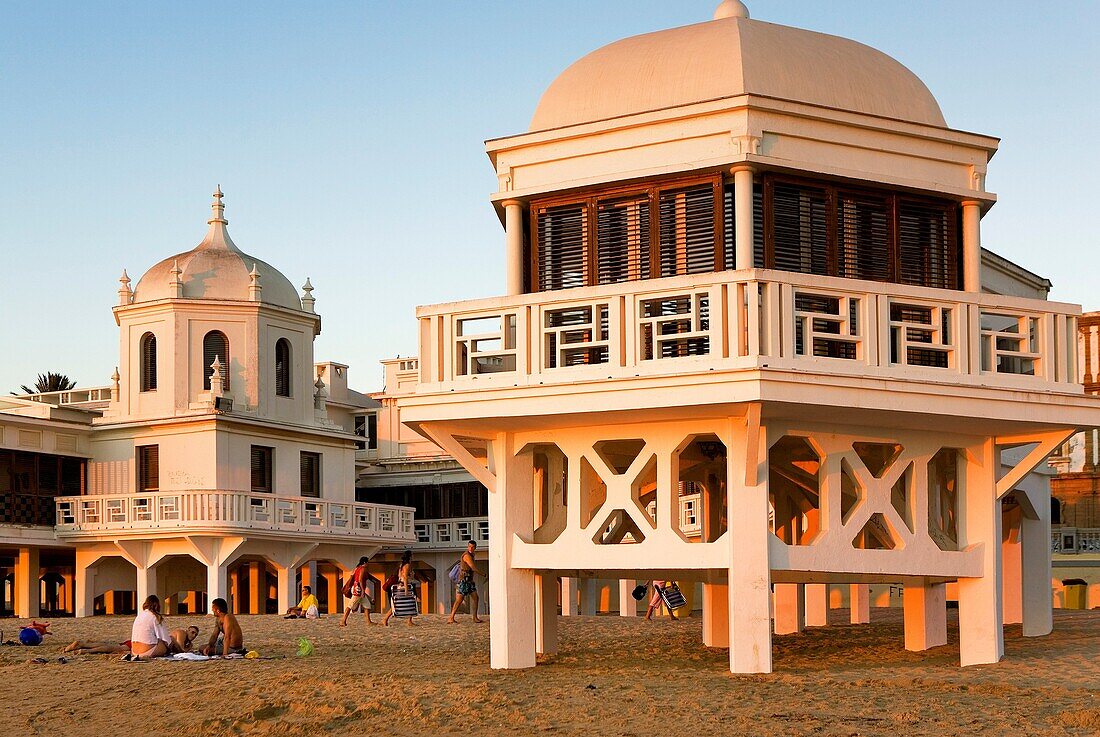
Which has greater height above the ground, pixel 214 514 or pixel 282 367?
pixel 282 367

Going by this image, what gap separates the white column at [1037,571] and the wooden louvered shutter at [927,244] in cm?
691

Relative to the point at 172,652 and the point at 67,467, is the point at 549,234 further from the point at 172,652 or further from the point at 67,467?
the point at 67,467

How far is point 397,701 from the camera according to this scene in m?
16.6

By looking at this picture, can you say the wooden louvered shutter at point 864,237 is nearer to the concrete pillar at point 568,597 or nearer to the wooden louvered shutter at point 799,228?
the wooden louvered shutter at point 799,228

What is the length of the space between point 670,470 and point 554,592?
3822 millimetres

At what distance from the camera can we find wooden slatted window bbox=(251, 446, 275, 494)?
1729 inches

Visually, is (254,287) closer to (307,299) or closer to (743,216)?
(307,299)

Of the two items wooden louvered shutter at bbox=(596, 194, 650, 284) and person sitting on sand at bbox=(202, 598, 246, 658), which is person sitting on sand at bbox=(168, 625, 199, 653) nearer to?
person sitting on sand at bbox=(202, 598, 246, 658)

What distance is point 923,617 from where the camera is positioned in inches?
827

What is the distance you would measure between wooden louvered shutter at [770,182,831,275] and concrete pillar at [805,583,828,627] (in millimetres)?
12056

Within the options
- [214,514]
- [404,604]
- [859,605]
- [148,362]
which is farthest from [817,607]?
[148,362]

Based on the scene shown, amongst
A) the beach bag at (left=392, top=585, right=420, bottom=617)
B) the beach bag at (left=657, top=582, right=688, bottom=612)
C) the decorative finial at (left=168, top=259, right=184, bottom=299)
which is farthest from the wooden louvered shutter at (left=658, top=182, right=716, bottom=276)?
the decorative finial at (left=168, top=259, right=184, bottom=299)

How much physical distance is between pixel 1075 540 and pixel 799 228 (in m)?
35.0

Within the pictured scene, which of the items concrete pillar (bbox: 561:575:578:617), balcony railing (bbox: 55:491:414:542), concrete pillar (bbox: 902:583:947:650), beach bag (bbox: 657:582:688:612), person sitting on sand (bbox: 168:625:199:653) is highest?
balcony railing (bbox: 55:491:414:542)
